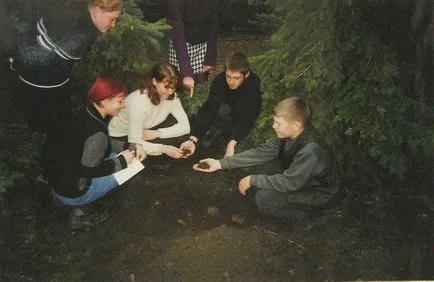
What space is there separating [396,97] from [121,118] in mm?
1287

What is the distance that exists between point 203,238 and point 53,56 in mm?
1085

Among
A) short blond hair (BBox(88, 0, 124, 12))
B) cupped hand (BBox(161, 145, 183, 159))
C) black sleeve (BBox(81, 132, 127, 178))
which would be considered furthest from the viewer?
cupped hand (BBox(161, 145, 183, 159))

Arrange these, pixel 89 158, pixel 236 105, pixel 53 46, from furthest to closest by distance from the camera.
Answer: pixel 236 105, pixel 89 158, pixel 53 46

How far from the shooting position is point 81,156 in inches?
90.4

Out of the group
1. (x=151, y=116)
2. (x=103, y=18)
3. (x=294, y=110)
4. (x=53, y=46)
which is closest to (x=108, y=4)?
(x=103, y=18)

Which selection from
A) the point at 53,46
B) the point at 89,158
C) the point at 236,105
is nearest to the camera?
the point at 53,46

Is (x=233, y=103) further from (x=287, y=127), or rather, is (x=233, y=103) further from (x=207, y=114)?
(x=287, y=127)

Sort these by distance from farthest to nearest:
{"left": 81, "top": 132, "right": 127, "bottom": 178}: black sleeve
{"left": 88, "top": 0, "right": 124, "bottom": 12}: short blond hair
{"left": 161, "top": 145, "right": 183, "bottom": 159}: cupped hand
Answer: {"left": 161, "top": 145, "right": 183, "bottom": 159}: cupped hand → {"left": 81, "top": 132, "right": 127, "bottom": 178}: black sleeve → {"left": 88, "top": 0, "right": 124, "bottom": 12}: short blond hair

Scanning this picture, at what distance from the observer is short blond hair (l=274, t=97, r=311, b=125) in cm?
231

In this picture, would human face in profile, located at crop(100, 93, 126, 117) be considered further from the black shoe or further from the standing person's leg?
the black shoe

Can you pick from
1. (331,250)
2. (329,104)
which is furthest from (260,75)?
(331,250)

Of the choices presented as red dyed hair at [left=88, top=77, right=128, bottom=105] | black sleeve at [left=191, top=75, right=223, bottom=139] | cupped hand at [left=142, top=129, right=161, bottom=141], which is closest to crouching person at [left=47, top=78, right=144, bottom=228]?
red dyed hair at [left=88, top=77, right=128, bottom=105]

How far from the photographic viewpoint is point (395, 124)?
236cm

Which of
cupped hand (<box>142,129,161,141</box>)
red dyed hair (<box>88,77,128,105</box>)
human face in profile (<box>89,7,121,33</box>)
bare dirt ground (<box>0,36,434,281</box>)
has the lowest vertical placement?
bare dirt ground (<box>0,36,434,281</box>)
